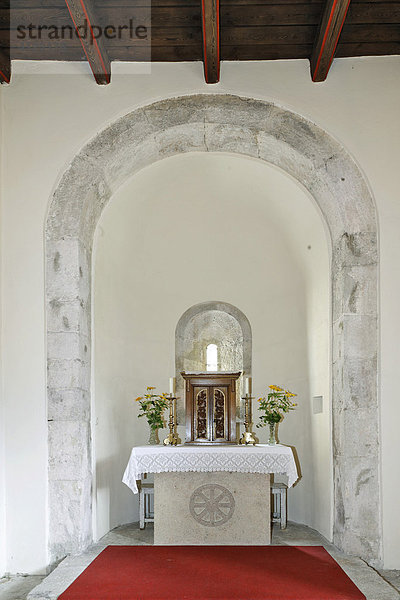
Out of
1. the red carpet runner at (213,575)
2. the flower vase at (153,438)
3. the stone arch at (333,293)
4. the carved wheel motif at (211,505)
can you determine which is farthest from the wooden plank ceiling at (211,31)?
the red carpet runner at (213,575)

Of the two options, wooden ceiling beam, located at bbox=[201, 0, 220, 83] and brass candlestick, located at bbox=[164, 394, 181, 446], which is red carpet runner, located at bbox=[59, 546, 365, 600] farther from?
wooden ceiling beam, located at bbox=[201, 0, 220, 83]

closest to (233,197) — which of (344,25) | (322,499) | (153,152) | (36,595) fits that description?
(153,152)

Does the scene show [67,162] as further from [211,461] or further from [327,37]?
[211,461]

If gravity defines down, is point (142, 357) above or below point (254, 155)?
below

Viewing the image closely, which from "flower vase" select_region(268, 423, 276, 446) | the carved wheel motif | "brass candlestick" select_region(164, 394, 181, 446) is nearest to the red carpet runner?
the carved wheel motif

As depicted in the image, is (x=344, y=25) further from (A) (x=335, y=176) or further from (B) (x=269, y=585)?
(B) (x=269, y=585)

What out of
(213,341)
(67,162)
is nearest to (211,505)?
(213,341)

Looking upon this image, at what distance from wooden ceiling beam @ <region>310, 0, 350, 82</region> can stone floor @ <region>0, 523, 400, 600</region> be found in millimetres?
4296

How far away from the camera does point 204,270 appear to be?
28.1ft

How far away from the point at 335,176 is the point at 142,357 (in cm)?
329

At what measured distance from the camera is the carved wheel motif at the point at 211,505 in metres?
6.38

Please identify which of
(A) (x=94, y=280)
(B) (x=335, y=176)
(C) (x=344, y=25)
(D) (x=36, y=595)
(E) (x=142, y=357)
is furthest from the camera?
(E) (x=142, y=357)

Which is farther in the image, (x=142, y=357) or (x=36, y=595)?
(x=142, y=357)

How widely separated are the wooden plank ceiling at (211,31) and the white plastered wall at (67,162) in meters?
0.15
